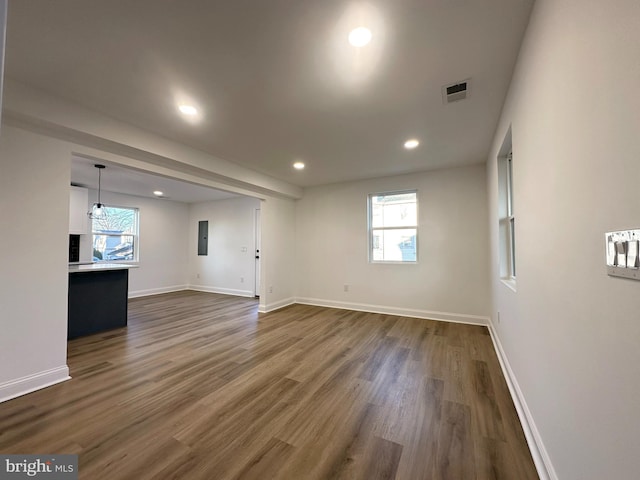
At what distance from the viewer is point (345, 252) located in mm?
4945

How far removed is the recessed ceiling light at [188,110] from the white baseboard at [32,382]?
2.56 metres

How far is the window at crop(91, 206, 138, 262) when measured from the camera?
566cm

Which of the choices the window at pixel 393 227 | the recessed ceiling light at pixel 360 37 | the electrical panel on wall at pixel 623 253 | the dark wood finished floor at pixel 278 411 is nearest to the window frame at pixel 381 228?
the window at pixel 393 227

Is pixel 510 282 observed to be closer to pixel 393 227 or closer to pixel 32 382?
pixel 393 227

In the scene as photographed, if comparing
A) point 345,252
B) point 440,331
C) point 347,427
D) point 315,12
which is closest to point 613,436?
point 347,427

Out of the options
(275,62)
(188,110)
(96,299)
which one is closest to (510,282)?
(275,62)

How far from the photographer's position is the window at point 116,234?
5656 millimetres

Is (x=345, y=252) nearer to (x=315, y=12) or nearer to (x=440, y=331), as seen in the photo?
(x=440, y=331)

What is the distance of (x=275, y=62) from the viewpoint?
1.78 m

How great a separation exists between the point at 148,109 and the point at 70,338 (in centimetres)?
313

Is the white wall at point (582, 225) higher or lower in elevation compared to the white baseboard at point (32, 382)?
higher

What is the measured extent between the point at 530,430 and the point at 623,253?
1.49 m

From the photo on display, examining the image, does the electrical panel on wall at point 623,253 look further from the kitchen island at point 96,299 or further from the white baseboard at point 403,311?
the kitchen island at point 96,299

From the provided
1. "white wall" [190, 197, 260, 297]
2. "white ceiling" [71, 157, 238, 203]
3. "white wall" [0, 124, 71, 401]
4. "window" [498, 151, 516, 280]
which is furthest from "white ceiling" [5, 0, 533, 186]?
"white wall" [190, 197, 260, 297]
